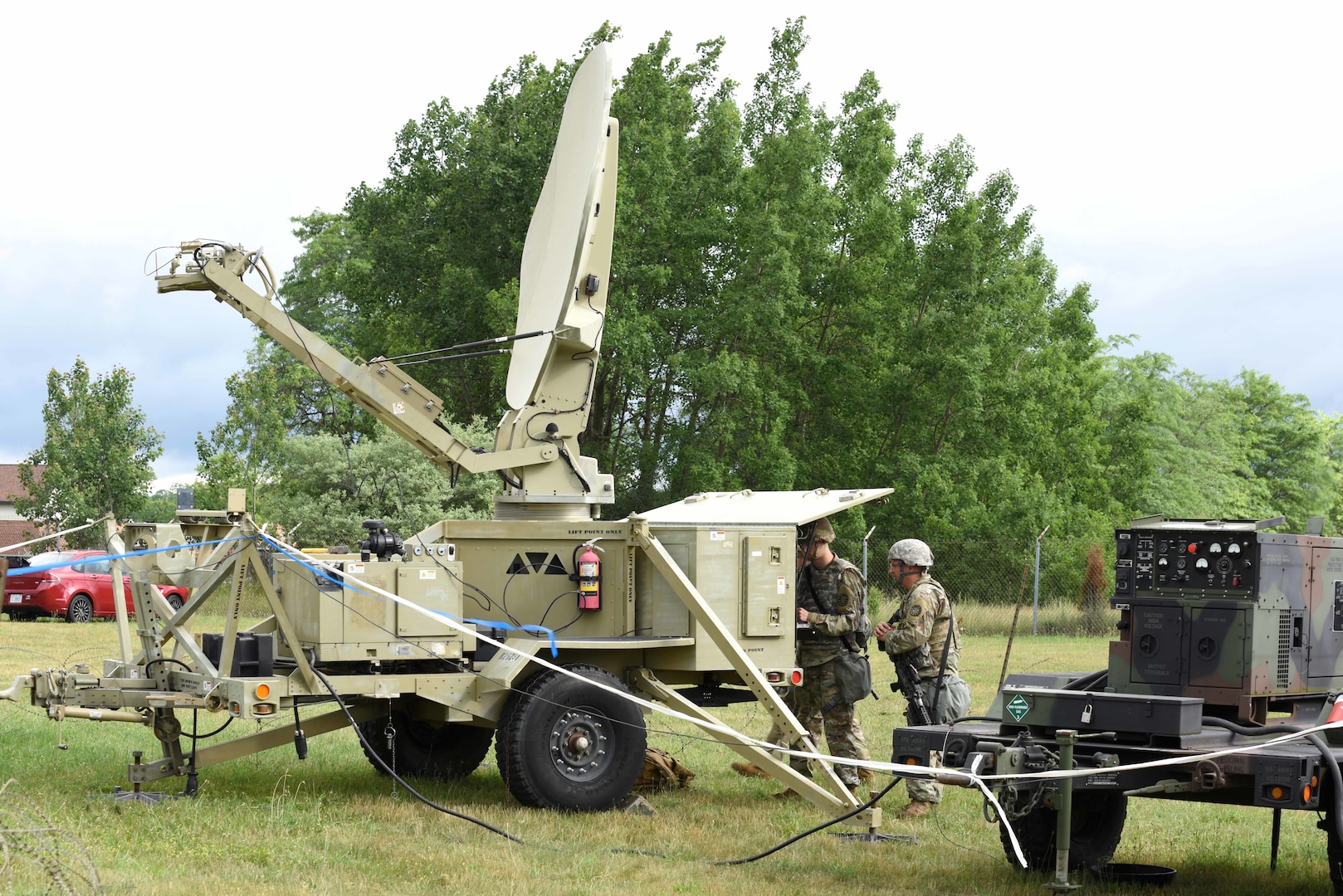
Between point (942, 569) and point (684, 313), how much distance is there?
36.8 feet

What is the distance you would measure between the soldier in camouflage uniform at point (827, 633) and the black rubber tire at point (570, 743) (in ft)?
5.01

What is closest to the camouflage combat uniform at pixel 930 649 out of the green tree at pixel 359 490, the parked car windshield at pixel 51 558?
the parked car windshield at pixel 51 558

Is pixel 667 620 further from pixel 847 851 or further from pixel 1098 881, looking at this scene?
pixel 1098 881

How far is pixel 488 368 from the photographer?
1571 inches

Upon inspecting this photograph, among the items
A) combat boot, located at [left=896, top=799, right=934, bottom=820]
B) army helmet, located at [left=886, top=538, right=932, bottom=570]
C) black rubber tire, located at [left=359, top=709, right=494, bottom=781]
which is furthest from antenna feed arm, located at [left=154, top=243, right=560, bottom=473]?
combat boot, located at [left=896, top=799, right=934, bottom=820]

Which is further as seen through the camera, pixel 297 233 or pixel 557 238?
pixel 297 233

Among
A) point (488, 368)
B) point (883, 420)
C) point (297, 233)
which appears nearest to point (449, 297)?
point (488, 368)

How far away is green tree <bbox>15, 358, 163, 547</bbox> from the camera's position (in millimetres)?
44938

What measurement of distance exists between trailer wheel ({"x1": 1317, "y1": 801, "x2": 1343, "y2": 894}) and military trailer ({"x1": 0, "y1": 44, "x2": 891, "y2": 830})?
301 centimetres

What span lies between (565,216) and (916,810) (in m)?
5.35

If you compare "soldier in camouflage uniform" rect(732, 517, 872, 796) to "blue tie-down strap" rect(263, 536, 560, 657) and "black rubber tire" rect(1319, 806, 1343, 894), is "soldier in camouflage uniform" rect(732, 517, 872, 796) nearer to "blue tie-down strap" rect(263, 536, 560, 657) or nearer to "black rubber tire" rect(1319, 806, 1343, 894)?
"blue tie-down strap" rect(263, 536, 560, 657)

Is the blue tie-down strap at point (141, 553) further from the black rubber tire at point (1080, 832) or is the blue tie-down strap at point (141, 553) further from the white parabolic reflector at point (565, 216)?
the black rubber tire at point (1080, 832)

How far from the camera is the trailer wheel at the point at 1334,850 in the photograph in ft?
24.3

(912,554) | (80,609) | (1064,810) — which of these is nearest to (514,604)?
(912,554)
